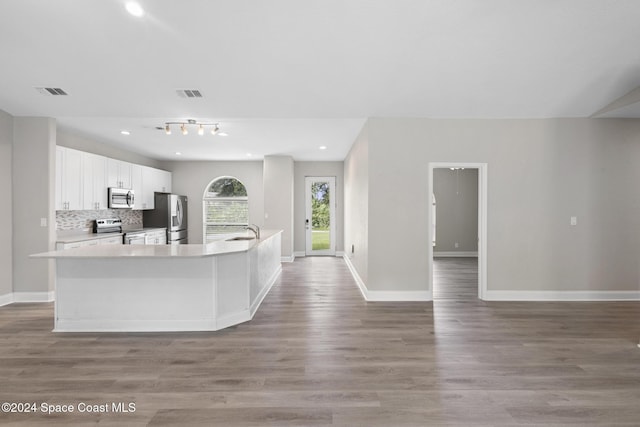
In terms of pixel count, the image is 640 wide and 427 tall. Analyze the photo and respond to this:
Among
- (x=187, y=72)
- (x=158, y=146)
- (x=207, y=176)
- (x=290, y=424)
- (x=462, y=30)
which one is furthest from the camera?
(x=207, y=176)

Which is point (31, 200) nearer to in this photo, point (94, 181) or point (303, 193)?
point (94, 181)

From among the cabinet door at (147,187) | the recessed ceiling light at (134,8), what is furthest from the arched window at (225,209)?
the recessed ceiling light at (134,8)

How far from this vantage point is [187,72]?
3.51 meters

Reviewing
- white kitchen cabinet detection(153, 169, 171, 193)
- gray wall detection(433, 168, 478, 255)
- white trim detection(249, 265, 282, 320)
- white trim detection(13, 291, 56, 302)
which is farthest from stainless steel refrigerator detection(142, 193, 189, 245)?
gray wall detection(433, 168, 478, 255)

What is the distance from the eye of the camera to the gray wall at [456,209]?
870 centimetres

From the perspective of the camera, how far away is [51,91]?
12.7ft

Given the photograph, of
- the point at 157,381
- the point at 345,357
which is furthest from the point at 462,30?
the point at 157,381

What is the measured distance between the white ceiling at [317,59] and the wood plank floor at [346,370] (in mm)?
2620

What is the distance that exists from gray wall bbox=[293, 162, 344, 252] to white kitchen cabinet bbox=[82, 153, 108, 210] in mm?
4300

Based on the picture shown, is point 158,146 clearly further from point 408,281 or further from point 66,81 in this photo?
point 408,281

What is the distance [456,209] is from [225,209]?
6169 mm

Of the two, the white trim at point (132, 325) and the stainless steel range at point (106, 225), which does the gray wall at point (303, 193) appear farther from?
the white trim at point (132, 325)

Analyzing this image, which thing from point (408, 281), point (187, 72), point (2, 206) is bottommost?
point (408, 281)

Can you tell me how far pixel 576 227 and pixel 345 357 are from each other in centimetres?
391
